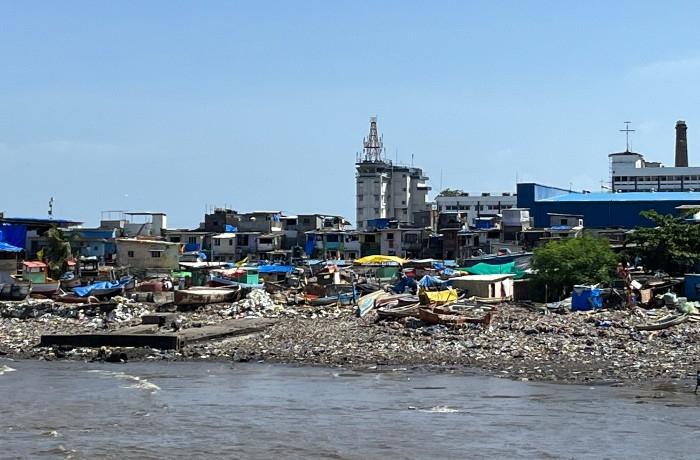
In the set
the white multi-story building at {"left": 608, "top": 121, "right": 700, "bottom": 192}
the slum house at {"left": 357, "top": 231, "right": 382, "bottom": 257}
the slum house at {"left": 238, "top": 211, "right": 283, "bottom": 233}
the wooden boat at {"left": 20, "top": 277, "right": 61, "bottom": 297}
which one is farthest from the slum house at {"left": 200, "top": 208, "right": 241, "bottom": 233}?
the white multi-story building at {"left": 608, "top": 121, "right": 700, "bottom": 192}

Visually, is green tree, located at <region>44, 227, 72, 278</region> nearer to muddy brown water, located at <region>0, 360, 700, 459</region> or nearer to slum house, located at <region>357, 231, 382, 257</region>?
slum house, located at <region>357, 231, 382, 257</region>

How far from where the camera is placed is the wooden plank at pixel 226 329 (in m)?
32.7

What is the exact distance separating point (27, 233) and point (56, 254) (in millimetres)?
6915

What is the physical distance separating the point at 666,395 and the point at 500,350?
6791 millimetres

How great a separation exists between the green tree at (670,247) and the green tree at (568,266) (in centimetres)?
169

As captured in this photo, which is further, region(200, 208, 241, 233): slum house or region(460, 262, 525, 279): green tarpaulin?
region(200, 208, 241, 233): slum house

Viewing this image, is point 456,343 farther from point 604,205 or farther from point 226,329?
point 604,205

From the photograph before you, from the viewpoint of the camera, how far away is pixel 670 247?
40.7m

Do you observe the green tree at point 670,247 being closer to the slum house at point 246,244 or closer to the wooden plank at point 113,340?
the wooden plank at point 113,340

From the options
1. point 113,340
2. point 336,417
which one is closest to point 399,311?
point 113,340

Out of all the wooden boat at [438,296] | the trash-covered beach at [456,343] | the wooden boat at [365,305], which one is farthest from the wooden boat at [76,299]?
the wooden boat at [438,296]

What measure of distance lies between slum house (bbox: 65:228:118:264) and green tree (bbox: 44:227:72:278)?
455 centimetres

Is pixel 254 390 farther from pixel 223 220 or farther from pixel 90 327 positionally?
pixel 223 220

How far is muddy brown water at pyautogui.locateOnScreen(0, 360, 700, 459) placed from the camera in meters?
18.5
